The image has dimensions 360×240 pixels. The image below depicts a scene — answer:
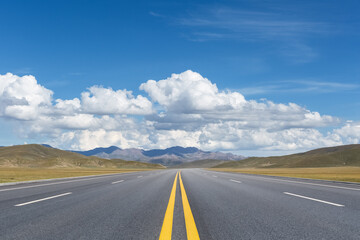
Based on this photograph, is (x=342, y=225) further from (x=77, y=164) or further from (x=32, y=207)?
(x=77, y=164)

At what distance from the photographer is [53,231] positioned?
5.82m

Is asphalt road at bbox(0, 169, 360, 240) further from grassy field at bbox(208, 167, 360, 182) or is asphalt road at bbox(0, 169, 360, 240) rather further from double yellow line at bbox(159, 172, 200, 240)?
grassy field at bbox(208, 167, 360, 182)

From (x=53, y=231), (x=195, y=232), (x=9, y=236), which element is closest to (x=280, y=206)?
(x=195, y=232)

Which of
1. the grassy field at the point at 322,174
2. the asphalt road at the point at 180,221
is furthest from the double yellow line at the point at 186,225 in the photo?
the grassy field at the point at 322,174

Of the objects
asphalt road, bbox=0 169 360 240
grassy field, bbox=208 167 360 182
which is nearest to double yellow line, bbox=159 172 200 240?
asphalt road, bbox=0 169 360 240

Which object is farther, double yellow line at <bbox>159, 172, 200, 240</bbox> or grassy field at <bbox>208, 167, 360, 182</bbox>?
grassy field at <bbox>208, 167, 360, 182</bbox>

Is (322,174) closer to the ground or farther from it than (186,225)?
closer to the ground

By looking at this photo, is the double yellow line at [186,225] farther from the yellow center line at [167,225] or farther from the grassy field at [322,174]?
the grassy field at [322,174]

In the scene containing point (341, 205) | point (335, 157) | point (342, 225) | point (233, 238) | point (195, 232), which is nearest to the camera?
point (233, 238)

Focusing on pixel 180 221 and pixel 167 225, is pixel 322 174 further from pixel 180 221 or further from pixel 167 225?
pixel 167 225

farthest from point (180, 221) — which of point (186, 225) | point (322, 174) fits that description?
point (322, 174)

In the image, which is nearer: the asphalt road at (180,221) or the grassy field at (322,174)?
the asphalt road at (180,221)

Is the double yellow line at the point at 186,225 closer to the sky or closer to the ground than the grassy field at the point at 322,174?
closer to the sky

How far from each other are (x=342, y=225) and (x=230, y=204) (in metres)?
3.71
